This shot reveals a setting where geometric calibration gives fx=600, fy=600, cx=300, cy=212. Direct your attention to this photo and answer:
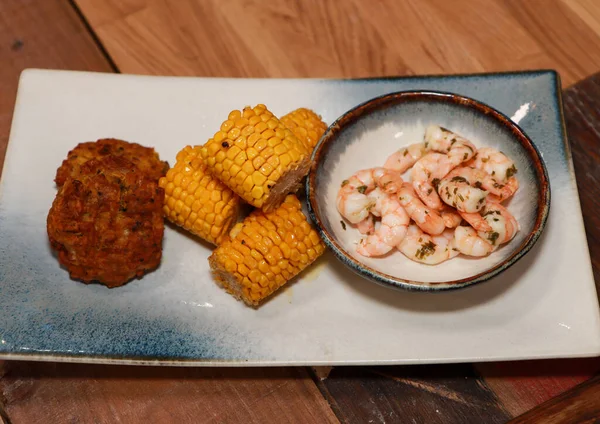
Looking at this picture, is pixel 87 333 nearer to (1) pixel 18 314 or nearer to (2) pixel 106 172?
(1) pixel 18 314

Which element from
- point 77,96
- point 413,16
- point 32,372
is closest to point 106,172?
point 77,96

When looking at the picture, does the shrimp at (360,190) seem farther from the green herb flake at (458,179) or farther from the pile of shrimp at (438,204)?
the green herb flake at (458,179)

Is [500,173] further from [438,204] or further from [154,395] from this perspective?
[154,395]

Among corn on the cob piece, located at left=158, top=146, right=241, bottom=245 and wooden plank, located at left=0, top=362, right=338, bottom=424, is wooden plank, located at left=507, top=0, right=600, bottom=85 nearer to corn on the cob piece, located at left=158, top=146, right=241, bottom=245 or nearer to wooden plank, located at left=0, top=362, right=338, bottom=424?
corn on the cob piece, located at left=158, top=146, right=241, bottom=245

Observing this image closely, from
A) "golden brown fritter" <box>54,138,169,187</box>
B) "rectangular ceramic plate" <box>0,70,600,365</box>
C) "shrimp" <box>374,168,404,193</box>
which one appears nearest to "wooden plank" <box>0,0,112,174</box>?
"rectangular ceramic plate" <box>0,70,600,365</box>

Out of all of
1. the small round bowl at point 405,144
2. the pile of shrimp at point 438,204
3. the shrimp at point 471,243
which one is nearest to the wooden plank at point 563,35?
the small round bowl at point 405,144
